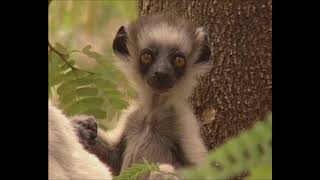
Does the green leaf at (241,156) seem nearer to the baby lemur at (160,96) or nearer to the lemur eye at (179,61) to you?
the baby lemur at (160,96)

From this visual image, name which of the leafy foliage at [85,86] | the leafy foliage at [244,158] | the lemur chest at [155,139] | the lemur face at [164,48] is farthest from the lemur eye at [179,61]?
the leafy foliage at [244,158]

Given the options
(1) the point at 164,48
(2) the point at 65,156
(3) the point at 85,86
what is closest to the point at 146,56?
(1) the point at 164,48

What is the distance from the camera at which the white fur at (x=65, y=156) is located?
204cm

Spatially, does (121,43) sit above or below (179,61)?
above

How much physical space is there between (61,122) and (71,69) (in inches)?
26.4

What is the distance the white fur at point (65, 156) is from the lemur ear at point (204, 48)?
1455 millimetres

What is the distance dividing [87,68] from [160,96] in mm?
669

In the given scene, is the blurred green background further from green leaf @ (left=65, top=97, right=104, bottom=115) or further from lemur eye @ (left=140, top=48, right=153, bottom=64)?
lemur eye @ (left=140, top=48, right=153, bottom=64)

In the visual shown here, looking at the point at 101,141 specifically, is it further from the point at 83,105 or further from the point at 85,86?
the point at 85,86

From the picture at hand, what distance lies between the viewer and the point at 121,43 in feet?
12.6

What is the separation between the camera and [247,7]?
329 centimetres

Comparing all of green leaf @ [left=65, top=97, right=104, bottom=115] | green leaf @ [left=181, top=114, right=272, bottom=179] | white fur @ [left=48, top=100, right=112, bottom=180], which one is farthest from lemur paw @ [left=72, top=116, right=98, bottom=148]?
green leaf @ [left=181, top=114, right=272, bottom=179]

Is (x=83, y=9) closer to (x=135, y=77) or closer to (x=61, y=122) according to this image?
(x=135, y=77)
